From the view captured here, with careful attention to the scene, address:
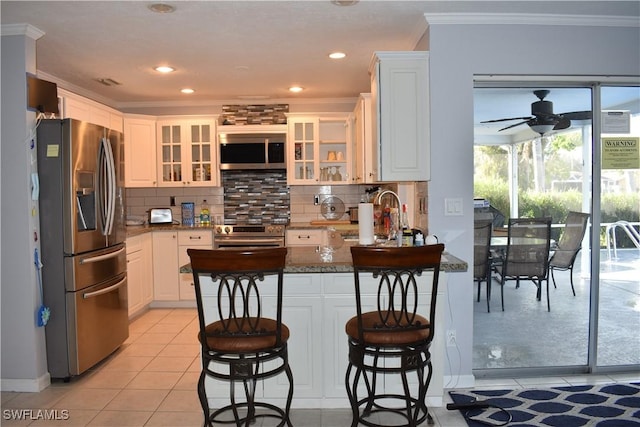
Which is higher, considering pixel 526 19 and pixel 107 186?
pixel 526 19

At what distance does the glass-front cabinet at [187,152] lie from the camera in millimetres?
5773

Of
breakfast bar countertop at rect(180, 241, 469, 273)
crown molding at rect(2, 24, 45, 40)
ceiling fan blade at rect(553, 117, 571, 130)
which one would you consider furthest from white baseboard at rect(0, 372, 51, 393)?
ceiling fan blade at rect(553, 117, 571, 130)

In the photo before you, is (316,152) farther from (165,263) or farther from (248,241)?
(165,263)

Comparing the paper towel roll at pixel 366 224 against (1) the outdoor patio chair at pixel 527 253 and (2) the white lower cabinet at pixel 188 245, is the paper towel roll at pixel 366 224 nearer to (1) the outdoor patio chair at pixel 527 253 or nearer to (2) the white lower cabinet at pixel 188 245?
(1) the outdoor patio chair at pixel 527 253

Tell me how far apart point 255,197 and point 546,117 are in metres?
3.63

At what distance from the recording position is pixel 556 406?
2.90 metres

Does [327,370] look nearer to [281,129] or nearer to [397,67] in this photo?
[397,67]

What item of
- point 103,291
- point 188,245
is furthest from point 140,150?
point 103,291

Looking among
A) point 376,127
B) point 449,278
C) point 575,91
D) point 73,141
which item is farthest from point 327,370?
point 575,91

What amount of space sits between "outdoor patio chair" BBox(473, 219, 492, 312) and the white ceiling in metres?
0.77

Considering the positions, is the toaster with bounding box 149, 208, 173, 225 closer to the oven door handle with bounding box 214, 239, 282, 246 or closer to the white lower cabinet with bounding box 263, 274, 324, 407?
the oven door handle with bounding box 214, 239, 282, 246

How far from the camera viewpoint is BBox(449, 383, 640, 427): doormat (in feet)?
8.88

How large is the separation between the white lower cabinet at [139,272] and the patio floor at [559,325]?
11.2ft

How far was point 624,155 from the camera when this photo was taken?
11.3 ft
